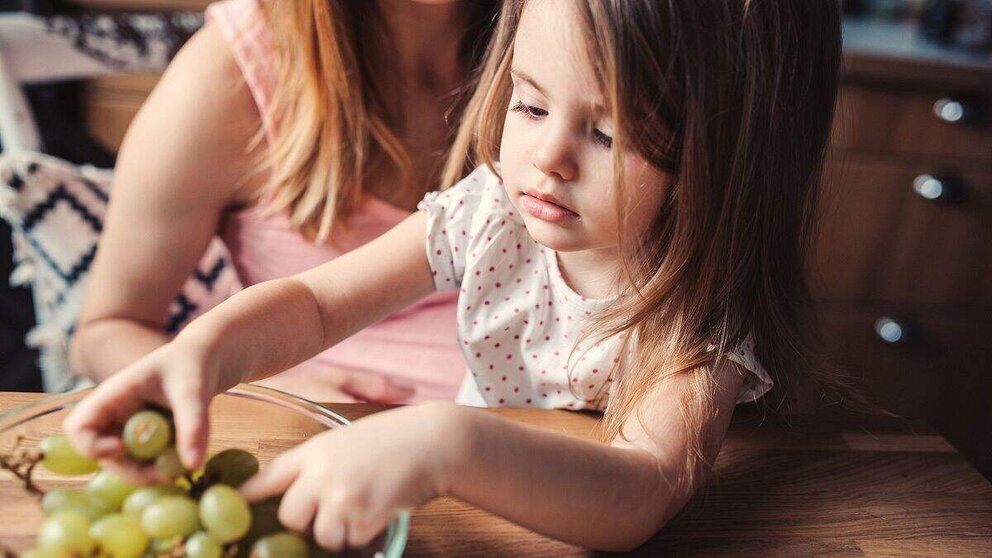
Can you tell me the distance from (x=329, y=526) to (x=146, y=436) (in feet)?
0.44

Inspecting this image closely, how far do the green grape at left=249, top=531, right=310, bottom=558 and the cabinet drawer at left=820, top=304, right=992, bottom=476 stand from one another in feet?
6.34

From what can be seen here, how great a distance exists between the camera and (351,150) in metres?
1.06

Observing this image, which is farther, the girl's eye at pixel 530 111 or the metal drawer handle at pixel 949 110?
the metal drawer handle at pixel 949 110

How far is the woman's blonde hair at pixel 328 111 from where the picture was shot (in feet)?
3.31

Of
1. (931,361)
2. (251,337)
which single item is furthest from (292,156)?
(931,361)

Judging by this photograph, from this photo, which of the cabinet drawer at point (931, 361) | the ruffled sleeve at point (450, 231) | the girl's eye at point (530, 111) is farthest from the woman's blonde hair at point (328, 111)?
the cabinet drawer at point (931, 361)

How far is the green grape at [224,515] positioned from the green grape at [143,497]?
1.4 inches

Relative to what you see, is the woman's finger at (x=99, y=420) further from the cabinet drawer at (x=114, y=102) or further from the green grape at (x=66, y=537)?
the cabinet drawer at (x=114, y=102)

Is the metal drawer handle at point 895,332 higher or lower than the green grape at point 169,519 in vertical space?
lower

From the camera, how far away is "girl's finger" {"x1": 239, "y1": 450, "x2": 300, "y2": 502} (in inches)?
20.6

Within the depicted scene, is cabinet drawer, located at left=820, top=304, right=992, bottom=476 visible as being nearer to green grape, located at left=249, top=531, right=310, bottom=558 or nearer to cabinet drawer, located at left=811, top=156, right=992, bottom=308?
cabinet drawer, located at left=811, top=156, right=992, bottom=308

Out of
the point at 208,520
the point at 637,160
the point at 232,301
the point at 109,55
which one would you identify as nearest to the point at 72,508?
the point at 208,520

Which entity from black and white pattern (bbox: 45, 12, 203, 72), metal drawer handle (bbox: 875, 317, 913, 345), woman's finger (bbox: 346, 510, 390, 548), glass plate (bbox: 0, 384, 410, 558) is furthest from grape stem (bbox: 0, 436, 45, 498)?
metal drawer handle (bbox: 875, 317, 913, 345)

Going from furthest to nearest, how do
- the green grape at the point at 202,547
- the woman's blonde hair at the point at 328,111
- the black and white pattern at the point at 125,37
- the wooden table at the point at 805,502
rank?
the black and white pattern at the point at 125,37
the woman's blonde hair at the point at 328,111
the wooden table at the point at 805,502
the green grape at the point at 202,547
